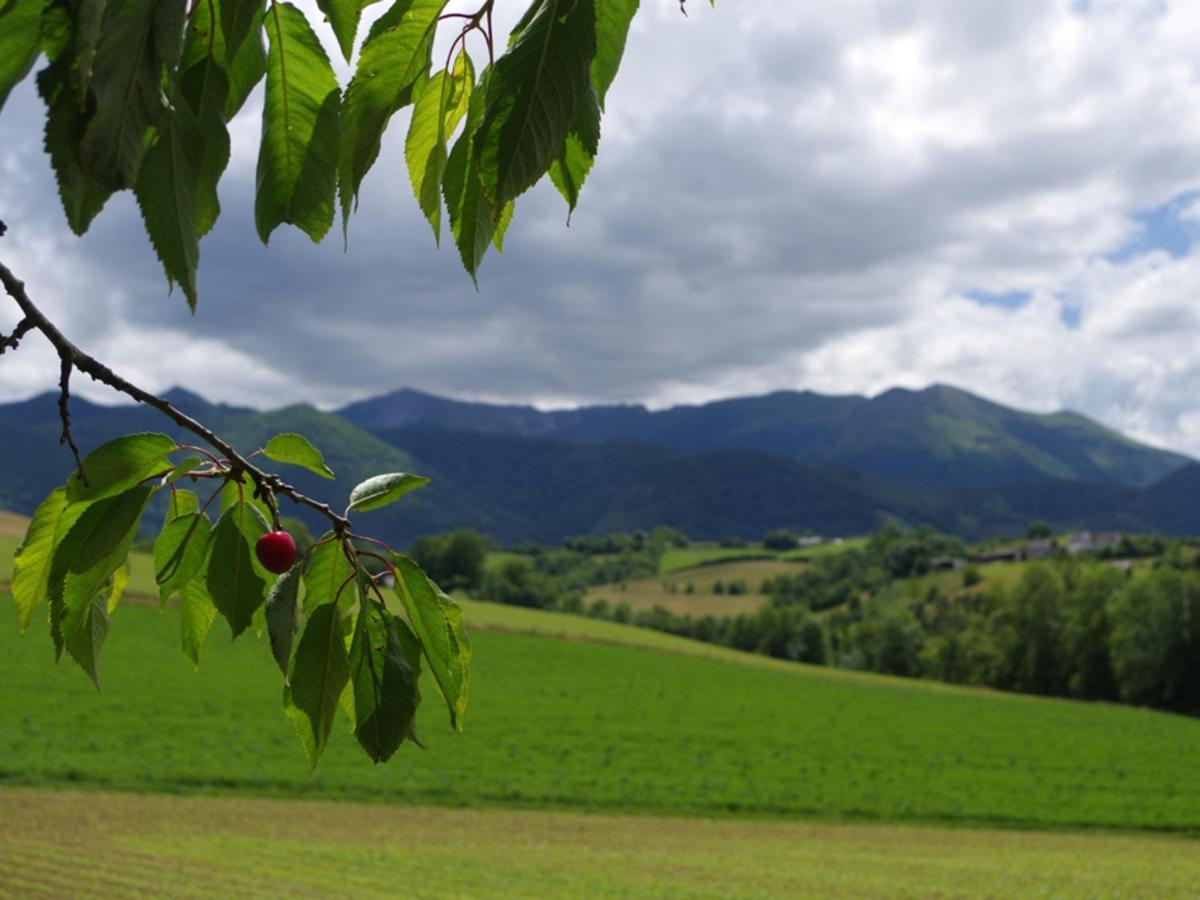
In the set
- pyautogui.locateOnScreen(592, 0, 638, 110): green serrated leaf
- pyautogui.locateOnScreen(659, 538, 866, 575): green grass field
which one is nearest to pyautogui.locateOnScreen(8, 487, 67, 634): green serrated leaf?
pyautogui.locateOnScreen(592, 0, 638, 110): green serrated leaf

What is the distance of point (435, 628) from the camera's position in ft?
2.85

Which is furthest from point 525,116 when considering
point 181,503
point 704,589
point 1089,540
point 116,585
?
point 1089,540

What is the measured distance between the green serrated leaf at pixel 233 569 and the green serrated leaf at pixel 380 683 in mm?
100

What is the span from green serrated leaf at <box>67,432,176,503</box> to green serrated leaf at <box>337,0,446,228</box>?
0.24 meters

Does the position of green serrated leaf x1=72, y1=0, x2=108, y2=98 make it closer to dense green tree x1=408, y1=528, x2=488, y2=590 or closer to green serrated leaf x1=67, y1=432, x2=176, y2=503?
green serrated leaf x1=67, y1=432, x2=176, y2=503

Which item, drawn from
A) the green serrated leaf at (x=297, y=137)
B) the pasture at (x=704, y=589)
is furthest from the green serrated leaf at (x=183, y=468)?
the pasture at (x=704, y=589)

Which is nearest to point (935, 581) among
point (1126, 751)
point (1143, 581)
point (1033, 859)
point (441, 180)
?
point (1143, 581)

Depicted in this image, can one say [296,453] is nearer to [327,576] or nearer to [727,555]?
[327,576]

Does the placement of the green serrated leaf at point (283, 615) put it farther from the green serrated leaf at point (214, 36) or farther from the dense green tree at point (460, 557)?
the dense green tree at point (460, 557)

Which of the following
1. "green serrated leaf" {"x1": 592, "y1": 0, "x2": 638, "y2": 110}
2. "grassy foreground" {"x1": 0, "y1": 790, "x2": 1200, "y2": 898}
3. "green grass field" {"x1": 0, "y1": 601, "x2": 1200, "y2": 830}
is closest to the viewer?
"green serrated leaf" {"x1": 592, "y1": 0, "x2": 638, "y2": 110}

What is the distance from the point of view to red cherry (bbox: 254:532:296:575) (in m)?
0.87

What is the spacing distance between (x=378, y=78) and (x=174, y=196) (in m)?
0.28

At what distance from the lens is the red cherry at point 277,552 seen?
2.86 ft

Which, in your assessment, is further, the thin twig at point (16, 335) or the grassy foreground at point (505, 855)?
the grassy foreground at point (505, 855)
